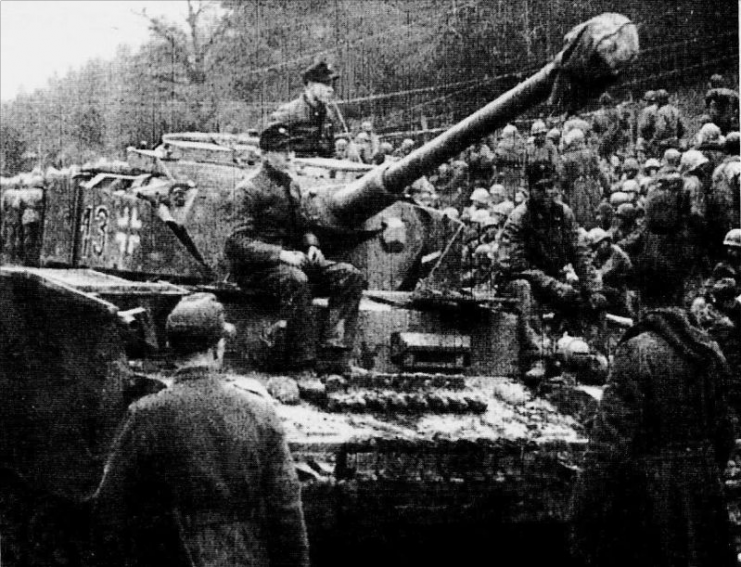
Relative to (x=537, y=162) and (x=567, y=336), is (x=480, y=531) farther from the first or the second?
(x=537, y=162)

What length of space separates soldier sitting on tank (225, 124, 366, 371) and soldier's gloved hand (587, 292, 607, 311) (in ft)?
4.07

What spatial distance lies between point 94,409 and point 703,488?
108 inches

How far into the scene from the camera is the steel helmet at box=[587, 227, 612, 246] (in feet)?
20.2

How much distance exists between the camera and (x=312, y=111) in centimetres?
600

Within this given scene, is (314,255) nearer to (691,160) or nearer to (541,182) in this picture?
(541,182)

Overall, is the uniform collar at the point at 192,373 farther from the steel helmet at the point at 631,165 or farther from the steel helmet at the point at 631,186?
the steel helmet at the point at 631,165

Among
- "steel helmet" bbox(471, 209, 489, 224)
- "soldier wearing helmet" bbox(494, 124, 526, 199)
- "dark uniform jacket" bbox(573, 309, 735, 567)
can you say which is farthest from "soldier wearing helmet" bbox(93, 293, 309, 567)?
"steel helmet" bbox(471, 209, 489, 224)

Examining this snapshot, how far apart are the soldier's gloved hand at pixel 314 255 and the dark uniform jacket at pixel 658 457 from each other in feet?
7.49

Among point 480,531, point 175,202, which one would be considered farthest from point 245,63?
point 480,531

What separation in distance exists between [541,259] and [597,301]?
43 centimetres

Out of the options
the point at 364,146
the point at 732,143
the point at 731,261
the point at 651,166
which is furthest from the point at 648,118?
the point at 364,146

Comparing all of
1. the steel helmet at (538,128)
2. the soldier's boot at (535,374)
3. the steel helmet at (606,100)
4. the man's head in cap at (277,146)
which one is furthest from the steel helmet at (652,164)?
the man's head in cap at (277,146)

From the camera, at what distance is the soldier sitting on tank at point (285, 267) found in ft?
18.6

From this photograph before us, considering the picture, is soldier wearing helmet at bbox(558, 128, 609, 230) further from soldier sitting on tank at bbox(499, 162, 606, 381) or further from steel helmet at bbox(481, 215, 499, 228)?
steel helmet at bbox(481, 215, 499, 228)
